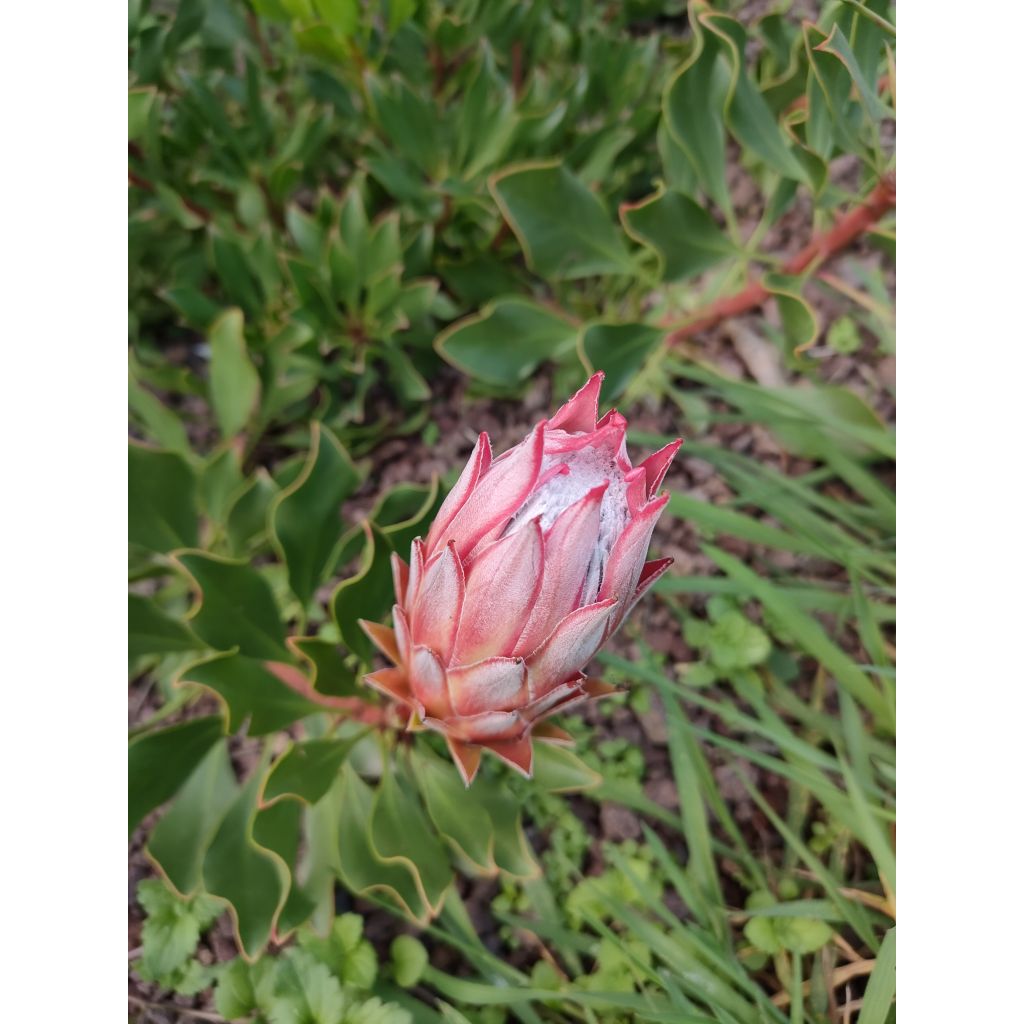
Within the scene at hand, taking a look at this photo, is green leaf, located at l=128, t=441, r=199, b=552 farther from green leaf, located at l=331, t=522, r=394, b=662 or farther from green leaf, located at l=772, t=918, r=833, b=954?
green leaf, located at l=772, t=918, r=833, b=954

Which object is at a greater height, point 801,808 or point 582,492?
point 582,492

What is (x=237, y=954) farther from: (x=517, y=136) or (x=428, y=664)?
(x=517, y=136)

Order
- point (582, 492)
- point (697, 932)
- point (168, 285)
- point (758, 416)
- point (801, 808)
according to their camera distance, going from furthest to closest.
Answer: point (168, 285), point (758, 416), point (801, 808), point (697, 932), point (582, 492)

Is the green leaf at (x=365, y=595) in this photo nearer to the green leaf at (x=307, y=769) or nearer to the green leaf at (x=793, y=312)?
the green leaf at (x=307, y=769)

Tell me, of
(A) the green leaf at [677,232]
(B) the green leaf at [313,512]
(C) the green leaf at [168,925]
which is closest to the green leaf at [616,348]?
(A) the green leaf at [677,232]

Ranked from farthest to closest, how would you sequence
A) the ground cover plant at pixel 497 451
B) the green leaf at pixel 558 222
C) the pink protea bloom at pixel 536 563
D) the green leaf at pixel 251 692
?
the green leaf at pixel 558 222 < the ground cover plant at pixel 497 451 < the green leaf at pixel 251 692 < the pink protea bloom at pixel 536 563

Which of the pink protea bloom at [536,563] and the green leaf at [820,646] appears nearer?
the pink protea bloom at [536,563]

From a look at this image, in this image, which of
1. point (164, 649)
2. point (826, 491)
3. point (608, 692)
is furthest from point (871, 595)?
point (164, 649)

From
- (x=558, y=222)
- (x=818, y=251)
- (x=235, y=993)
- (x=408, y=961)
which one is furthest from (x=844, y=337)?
(x=235, y=993)
